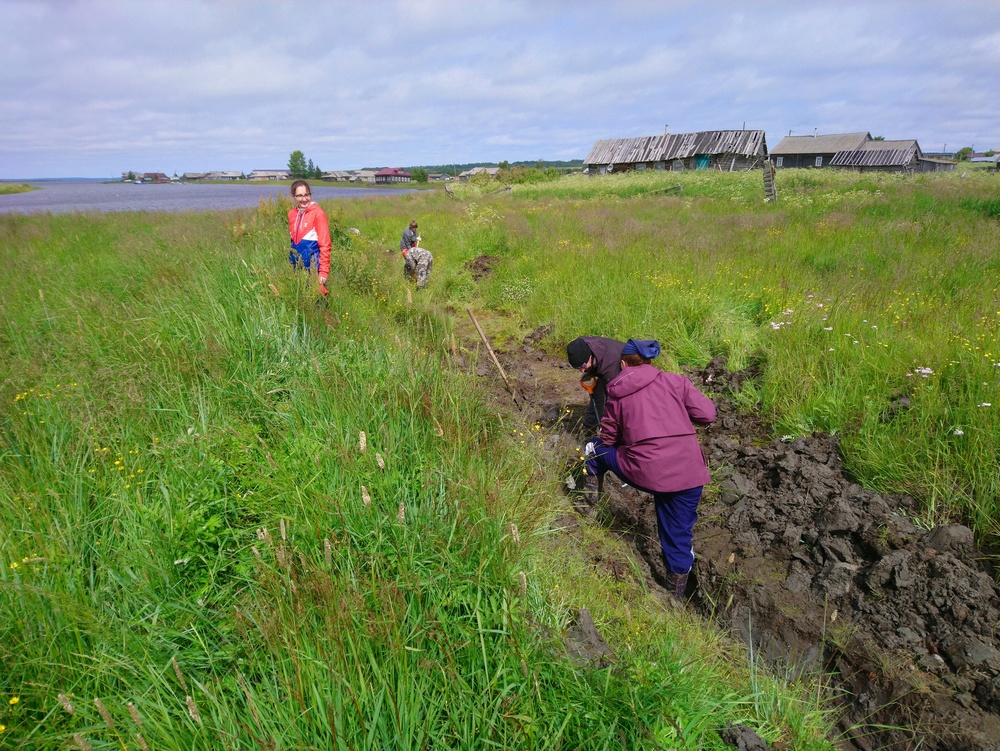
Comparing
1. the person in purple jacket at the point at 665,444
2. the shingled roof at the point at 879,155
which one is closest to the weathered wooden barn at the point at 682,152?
the shingled roof at the point at 879,155

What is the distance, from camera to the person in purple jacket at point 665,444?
10.5 feet

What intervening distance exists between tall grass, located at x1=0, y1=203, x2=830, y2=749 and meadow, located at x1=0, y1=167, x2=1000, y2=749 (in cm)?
2

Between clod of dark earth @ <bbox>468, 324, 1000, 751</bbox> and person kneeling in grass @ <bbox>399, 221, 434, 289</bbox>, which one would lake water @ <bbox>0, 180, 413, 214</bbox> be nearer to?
person kneeling in grass @ <bbox>399, 221, 434, 289</bbox>

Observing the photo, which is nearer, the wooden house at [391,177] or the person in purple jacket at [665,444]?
the person in purple jacket at [665,444]

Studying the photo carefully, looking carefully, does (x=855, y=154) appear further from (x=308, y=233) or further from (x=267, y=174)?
(x=267, y=174)

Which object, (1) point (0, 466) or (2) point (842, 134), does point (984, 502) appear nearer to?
(1) point (0, 466)

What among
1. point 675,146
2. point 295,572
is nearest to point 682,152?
point 675,146

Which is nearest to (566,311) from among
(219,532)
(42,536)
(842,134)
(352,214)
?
(219,532)

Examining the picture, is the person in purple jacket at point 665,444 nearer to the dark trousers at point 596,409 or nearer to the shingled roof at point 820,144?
the dark trousers at point 596,409

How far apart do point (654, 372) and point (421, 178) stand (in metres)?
80.7

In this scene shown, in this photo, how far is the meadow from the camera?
1.71 m

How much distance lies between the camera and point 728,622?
3.11 metres

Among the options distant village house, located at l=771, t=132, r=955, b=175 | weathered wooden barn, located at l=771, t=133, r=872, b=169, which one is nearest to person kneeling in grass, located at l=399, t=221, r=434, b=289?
distant village house, located at l=771, t=132, r=955, b=175

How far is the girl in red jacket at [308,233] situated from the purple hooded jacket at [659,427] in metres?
3.51
